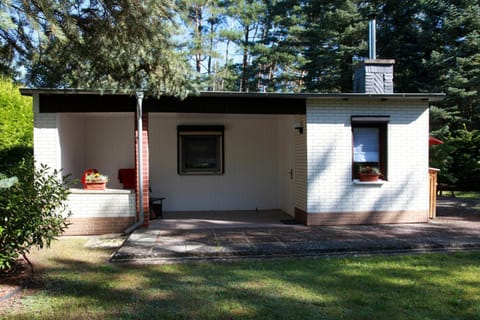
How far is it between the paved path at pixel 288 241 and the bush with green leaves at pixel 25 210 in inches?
51.7

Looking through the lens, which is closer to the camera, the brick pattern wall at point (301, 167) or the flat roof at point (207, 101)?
the flat roof at point (207, 101)

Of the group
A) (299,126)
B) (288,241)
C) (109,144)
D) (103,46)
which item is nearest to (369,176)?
Result: (299,126)

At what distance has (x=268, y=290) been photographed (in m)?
4.63

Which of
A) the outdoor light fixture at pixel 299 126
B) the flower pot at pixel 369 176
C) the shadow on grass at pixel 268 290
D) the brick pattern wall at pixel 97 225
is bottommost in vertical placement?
the shadow on grass at pixel 268 290

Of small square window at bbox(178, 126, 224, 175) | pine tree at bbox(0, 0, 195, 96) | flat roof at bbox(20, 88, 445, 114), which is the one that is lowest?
small square window at bbox(178, 126, 224, 175)

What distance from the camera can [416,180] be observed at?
8695mm

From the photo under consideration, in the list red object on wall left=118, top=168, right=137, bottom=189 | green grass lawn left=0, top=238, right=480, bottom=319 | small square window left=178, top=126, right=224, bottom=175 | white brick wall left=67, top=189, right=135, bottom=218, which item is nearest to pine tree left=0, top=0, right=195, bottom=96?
white brick wall left=67, top=189, right=135, bottom=218

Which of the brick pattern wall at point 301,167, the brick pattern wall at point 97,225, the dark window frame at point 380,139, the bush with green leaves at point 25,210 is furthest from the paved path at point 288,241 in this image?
the bush with green leaves at point 25,210

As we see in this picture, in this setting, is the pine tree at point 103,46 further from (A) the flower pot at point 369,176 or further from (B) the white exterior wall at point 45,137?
(A) the flower pot at point 369,176

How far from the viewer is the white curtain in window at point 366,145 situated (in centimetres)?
866

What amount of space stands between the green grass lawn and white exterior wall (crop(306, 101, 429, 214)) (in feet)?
8.02

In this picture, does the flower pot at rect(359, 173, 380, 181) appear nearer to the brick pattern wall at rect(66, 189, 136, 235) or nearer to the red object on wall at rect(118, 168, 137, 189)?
the brick pattern wall at rect(66, 189, 136, 235)

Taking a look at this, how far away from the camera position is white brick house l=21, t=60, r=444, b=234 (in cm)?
794

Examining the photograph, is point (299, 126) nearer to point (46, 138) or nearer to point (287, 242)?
point (287, 242)
